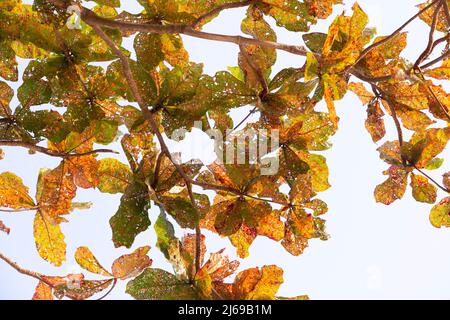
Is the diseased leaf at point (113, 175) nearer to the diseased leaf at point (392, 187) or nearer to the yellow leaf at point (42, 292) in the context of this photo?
the yellow leaf at point (42, 292)

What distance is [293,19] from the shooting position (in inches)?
35.8

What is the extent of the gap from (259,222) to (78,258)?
0.30m

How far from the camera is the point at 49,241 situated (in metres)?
0.98

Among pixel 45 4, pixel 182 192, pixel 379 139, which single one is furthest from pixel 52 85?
pixel 379 139

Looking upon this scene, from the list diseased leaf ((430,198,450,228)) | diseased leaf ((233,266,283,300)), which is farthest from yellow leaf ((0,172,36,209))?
diseased leaf ((430,198,450,228))

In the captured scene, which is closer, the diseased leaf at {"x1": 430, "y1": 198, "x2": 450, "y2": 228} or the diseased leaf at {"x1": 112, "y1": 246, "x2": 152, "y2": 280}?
the diseased leaf at {"x1": 112, "y1": 246, "x2": 152, "y2": 280}

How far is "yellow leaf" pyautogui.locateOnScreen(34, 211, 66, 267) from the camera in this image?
3.20 ft

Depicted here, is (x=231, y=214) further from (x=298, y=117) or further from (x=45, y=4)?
(x=45, y=4)

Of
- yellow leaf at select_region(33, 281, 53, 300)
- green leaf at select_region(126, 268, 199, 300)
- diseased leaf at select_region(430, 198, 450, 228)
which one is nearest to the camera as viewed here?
green leaf at select_region(126, 268, 199, 300)

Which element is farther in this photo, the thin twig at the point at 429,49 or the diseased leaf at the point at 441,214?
the diseased leaf at the point at 441,214

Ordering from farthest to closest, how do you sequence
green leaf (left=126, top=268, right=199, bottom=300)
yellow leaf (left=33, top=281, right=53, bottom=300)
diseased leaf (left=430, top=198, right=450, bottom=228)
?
diseased leaf (left=430, top=198, right=450, bottom=228)
yellow leaf (left=33, top=281, right=53, bottom=300)
green leaf (left=126, top=268, right=199, bottom=300)

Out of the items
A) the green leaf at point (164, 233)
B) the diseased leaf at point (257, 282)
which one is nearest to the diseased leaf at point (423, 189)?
the diseased leaf at point (257, 282)

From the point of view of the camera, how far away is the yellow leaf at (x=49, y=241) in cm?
98

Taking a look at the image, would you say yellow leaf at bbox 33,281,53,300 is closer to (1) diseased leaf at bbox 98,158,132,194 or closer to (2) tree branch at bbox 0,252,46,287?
(2) tree branch at bbox 0,252,46,287
